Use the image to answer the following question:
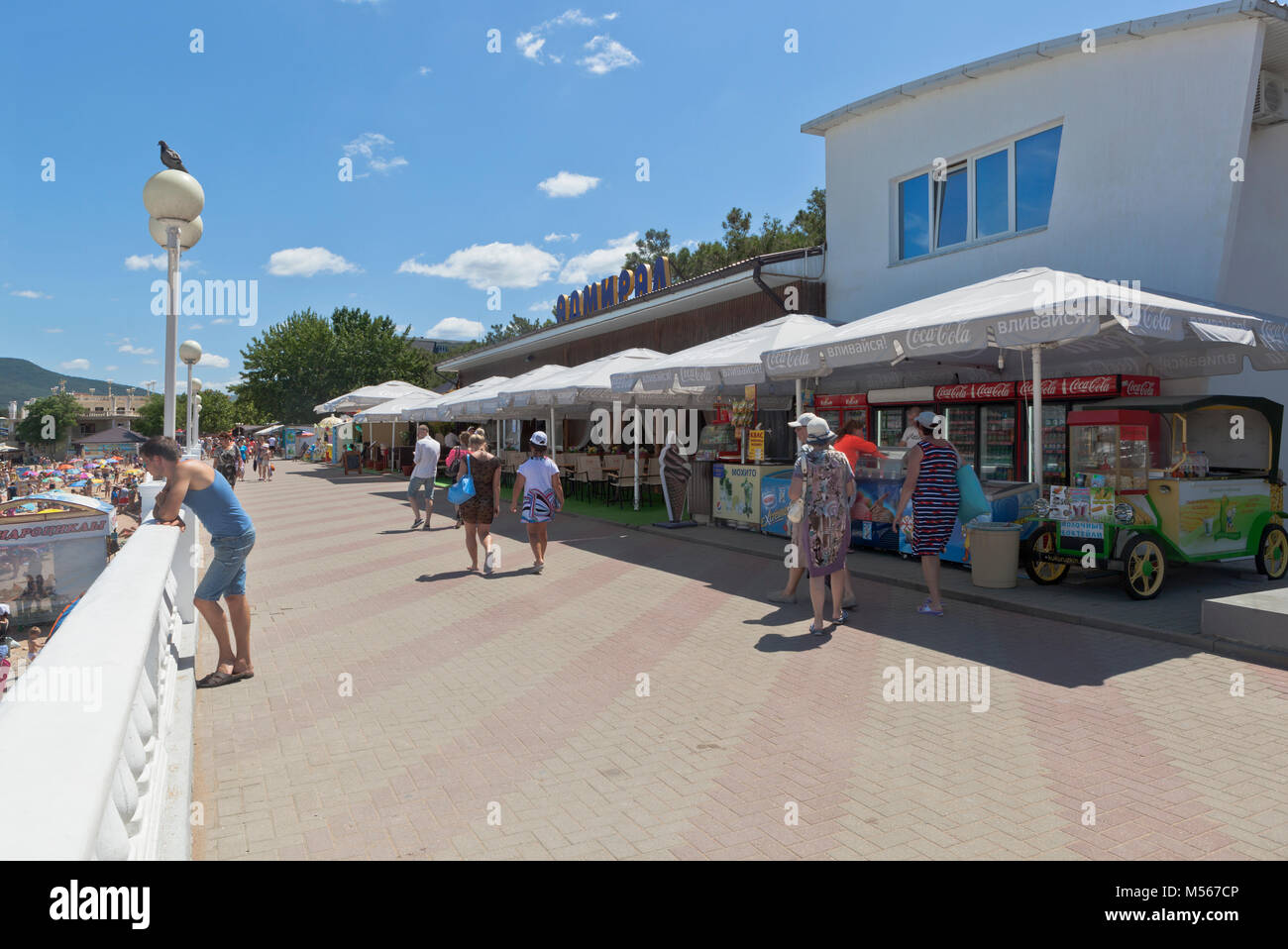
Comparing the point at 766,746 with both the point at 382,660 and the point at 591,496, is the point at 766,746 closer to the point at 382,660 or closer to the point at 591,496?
the point at 382,660

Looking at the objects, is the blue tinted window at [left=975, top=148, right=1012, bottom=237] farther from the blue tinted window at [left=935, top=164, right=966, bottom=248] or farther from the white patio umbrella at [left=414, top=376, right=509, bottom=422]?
the white patio umbrella at [left=414, top=376, right=509, bottom=422]

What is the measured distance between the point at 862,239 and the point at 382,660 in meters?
12.1

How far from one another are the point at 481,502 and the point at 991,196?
9410 mm

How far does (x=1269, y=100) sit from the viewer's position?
10.8m

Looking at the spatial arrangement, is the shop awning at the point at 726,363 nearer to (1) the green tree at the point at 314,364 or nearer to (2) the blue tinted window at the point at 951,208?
(2) the blue tinted window at the point at 951,208

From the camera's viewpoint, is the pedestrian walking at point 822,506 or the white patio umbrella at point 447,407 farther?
the white patio umbrella at point 447,407

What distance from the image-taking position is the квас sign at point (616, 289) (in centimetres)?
2220

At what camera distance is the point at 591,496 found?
19844mm

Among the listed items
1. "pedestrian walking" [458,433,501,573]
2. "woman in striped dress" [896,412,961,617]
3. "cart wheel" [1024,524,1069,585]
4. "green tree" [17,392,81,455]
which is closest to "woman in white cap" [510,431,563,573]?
"pedestrian walking" [458,433,501,573]

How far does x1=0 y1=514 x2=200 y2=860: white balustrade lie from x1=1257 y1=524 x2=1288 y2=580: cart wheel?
386 inches

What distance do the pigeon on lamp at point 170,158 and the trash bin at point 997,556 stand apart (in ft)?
27.5

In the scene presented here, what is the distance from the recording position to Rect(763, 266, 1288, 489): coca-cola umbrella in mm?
7516

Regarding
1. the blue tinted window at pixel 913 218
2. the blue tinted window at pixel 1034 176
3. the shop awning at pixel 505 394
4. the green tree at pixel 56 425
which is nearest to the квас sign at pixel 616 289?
the shop awning at pixel 505 394
